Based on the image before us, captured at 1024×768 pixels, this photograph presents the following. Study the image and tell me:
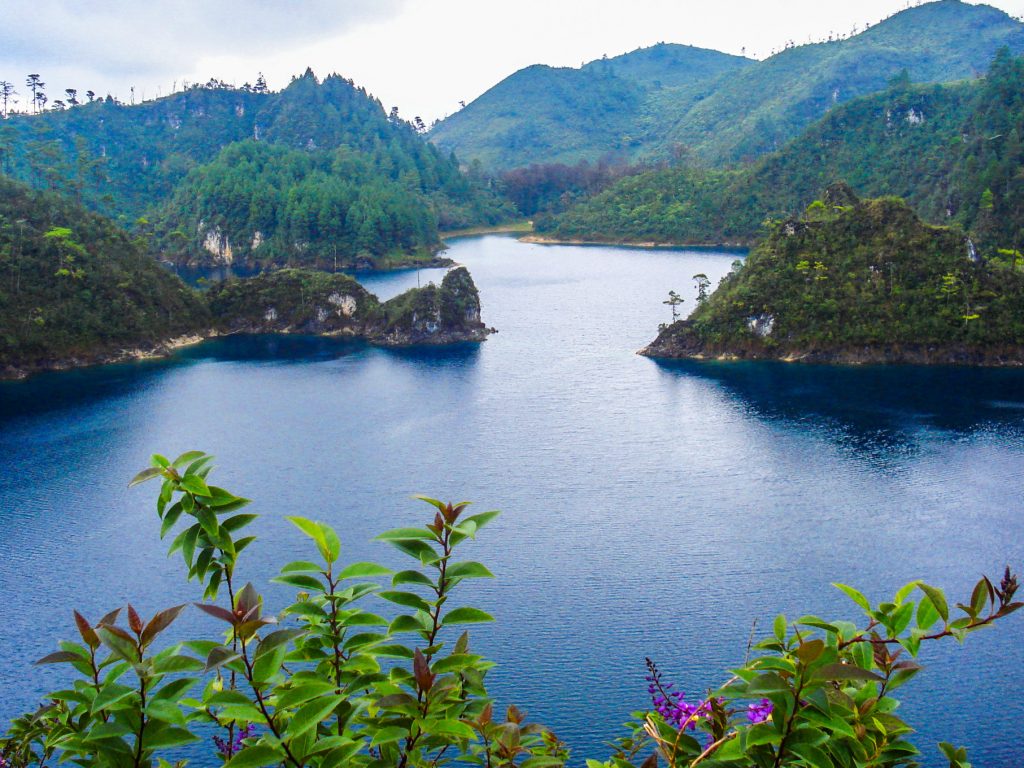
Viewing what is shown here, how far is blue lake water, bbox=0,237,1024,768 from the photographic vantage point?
19688 millimetres

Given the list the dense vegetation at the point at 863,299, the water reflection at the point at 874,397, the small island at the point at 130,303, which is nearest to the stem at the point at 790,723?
the water reflection at the point at 874,397

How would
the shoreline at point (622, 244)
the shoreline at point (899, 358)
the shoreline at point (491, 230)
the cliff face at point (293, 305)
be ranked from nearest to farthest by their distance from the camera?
1. the shoreline at point (899, 358)
2. the cliff face at point (293, 305)
3. the shoreline at point (622, 244)
4. the shoreline at point (491, 230)

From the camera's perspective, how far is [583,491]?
1187 inches

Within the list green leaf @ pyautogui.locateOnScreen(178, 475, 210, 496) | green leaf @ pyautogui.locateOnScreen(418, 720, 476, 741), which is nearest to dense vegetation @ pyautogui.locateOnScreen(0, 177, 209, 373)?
green leaf @ pyautogui.locateOnScreen(178, 475, 210, 496)

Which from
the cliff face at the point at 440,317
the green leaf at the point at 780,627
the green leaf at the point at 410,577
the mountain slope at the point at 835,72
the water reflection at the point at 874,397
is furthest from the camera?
the mountain slope at the point at 835,72

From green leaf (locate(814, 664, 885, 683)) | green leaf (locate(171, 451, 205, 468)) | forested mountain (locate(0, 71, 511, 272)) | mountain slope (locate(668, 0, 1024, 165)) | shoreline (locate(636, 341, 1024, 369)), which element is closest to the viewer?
green leaf (locate(814, 664, 885, 683))

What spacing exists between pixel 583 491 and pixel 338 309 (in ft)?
123

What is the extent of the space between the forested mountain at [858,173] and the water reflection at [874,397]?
1323 inches

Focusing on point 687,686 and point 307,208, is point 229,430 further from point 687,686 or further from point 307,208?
point 307,208

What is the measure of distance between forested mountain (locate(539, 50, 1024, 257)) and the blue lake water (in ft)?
138

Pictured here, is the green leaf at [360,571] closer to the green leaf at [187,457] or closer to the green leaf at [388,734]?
the green leaf at [388,734]

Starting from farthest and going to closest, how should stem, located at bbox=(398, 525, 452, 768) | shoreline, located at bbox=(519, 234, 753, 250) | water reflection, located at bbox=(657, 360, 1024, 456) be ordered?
shoreline, located at bbox=(519, 234, 753, 250), water reflection, located at bbox=(657, 360, 1024, 456), stem, located at bbox=(398, 525, 452, 768)

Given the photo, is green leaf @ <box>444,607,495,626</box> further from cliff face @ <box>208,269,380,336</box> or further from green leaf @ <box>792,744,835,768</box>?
cliff face @ <box>208,269,380,336</box>

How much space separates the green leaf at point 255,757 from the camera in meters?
2.81
